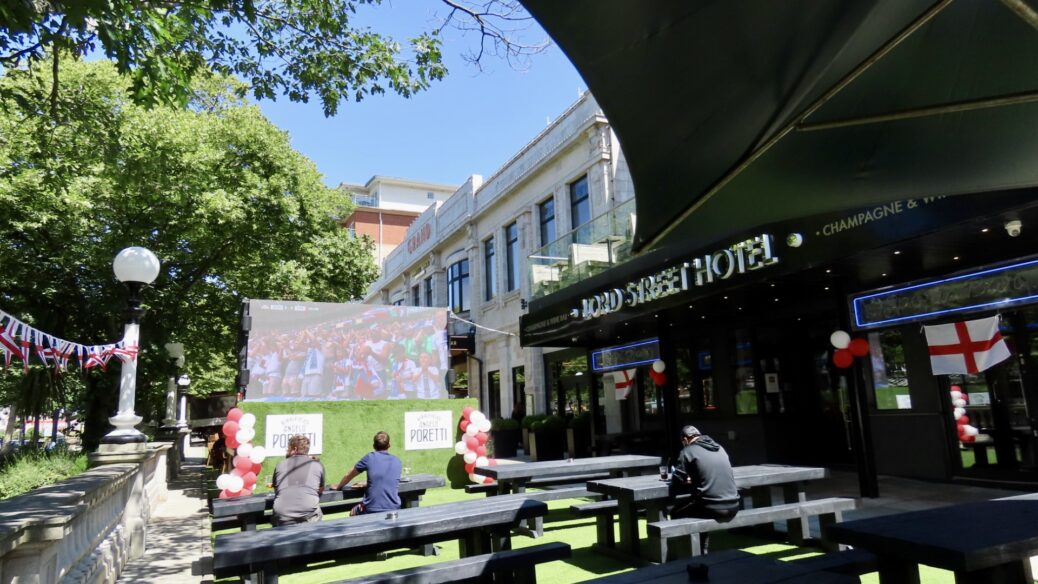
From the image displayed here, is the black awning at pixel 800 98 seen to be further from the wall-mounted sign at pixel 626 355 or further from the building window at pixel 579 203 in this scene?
the building window at pixel 579 203

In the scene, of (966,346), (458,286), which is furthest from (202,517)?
(458,286)

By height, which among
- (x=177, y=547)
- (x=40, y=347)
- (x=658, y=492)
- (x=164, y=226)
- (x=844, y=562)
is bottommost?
(x=177, y=547)

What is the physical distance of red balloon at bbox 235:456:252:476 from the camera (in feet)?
34.0

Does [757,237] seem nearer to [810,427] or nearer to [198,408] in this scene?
[810,427]

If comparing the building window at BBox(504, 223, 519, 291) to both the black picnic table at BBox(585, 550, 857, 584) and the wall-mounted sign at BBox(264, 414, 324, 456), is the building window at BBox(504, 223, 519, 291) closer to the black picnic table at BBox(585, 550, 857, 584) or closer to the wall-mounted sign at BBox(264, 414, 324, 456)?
the wall-mounted sign at BBox(264, 414, 324, 456)

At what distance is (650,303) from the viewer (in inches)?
468

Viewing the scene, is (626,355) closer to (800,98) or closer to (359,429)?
(359,429)

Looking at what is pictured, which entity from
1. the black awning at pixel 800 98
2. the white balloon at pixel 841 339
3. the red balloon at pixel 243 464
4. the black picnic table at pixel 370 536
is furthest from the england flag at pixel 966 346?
the red balloon at pixel 243 464

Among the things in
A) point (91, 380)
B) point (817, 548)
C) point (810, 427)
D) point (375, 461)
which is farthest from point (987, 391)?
point (91, 380)

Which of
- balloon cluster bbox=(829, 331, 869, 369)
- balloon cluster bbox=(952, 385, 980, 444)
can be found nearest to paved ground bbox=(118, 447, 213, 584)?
balloon cluster bbox=(829, 331, 869, 369)

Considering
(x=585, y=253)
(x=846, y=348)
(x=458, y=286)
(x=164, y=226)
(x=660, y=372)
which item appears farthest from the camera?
(x=458, y=286)

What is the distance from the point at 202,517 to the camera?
11.0 meters

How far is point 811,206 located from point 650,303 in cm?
849

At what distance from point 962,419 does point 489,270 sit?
1905cm
